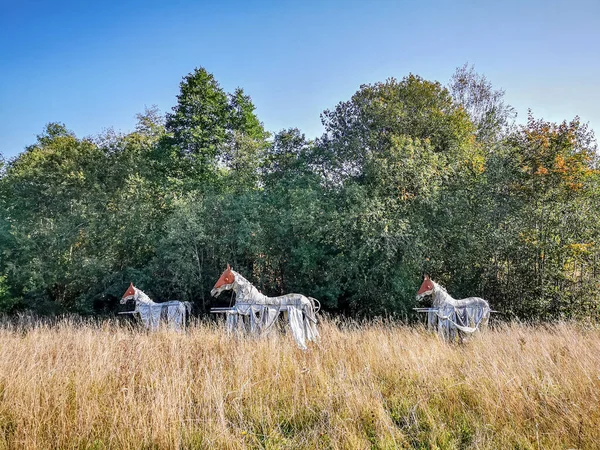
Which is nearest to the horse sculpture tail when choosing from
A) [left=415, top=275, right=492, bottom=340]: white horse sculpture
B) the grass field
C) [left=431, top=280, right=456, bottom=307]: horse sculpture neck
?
the grass field

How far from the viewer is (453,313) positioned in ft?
24.7

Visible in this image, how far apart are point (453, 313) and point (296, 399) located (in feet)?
16.4

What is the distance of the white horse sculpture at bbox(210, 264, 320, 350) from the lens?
21.9 ft

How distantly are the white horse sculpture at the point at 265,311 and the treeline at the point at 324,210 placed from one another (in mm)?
4213

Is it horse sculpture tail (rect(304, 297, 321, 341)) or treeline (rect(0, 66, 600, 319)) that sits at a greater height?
treeline (rect(0, 66, 600, 319))

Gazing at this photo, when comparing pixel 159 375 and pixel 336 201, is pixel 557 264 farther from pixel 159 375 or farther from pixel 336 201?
pixel 159 375

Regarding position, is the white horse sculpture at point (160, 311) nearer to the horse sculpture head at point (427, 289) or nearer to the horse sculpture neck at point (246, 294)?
the horse sculpture neck at point (246, 294)

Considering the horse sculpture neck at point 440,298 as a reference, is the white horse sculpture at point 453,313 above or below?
below

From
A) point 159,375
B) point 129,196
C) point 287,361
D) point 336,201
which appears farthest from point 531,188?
point 129,196

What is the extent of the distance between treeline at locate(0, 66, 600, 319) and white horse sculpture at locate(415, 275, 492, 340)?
306 cm

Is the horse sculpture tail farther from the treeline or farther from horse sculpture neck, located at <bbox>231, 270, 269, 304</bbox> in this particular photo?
the treeline

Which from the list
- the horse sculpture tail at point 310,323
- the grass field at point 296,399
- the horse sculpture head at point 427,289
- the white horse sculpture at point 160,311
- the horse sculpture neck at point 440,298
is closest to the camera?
the grass field at point 296,399

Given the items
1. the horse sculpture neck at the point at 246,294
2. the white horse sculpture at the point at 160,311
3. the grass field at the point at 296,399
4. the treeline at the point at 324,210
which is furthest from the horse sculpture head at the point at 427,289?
the white horse sculpture at the point at 160,311

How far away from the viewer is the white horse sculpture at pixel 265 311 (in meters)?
6.66
